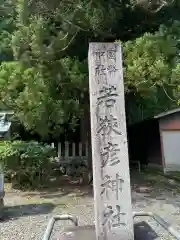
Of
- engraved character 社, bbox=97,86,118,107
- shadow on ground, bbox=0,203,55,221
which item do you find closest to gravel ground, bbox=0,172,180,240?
shadow on ground, bbox=0,203,55,221

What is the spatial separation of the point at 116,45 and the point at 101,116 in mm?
1040

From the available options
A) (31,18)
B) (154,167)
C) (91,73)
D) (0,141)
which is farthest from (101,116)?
(154,167)

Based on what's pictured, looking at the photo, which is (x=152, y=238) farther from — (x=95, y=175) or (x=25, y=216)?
(x=25, y=216)

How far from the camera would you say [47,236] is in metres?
4.19

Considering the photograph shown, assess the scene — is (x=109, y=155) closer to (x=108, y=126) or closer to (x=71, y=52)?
(x=108, y=126)

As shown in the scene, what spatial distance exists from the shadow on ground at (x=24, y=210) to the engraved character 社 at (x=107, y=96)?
153 inches

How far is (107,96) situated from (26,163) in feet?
20.2

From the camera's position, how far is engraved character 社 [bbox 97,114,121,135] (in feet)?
16.0

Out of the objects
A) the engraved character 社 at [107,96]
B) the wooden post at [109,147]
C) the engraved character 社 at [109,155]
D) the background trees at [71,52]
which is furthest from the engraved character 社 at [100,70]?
the background trees at [71,52]

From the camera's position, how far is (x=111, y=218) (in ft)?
15.5

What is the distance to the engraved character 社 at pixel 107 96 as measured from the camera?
499 cm

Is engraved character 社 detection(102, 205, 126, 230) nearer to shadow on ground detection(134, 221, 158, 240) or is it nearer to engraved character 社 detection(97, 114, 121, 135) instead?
shadow on ground detection(134, 221, 158, 240)

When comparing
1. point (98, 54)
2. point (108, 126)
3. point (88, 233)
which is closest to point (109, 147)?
point (108, 126)

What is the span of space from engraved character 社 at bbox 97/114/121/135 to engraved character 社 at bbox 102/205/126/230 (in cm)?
97
